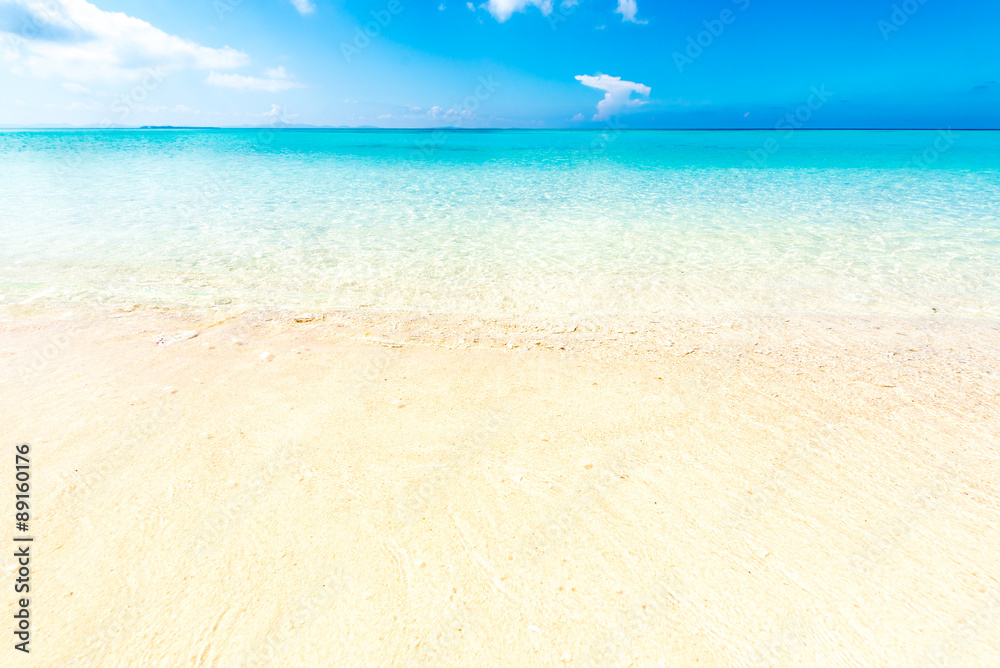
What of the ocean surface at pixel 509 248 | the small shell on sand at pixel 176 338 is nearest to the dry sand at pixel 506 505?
the small shell on sand at pixel 176 338

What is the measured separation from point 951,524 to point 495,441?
2.36 meters

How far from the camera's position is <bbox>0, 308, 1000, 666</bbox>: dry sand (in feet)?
6.09

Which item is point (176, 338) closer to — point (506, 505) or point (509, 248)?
point (506, 505)

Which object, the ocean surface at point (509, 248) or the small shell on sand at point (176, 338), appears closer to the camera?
the small shell on sand at point (176, 338)

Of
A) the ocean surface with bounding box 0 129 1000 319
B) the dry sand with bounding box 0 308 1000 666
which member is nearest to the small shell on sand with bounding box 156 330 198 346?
the dry sand with bounding box 0 308 1000 666

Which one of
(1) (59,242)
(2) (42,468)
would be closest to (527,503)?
(2) (42,468)

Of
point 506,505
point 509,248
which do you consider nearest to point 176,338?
point 506,505

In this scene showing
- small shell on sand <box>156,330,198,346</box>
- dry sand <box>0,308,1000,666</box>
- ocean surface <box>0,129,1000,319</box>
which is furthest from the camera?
ocean surface <box>0,129,1000,319</box>

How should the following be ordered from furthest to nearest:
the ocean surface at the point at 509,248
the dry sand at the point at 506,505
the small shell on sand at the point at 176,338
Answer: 1. the ocean surface at the point at 509,248
2. the small shell on sand at the point at 176,338
3. the dry sand at the point at 506,505

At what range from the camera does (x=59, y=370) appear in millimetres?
3766

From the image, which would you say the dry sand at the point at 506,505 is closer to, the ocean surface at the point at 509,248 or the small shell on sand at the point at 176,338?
the small shell on sand at the point at 176,338

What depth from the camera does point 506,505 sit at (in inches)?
97.6

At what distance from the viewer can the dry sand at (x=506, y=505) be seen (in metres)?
1.86

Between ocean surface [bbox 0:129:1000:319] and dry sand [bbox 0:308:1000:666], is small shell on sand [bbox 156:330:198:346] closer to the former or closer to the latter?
dry sand [bbox 0:308:1000:666]
